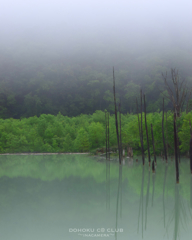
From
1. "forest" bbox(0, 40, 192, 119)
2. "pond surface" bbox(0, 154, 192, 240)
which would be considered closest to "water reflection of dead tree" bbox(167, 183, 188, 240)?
"pond surface" bbox(0, 154, 192, 240)

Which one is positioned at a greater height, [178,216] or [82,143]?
[82,143]

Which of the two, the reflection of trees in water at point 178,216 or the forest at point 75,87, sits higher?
the forest at point 75,87

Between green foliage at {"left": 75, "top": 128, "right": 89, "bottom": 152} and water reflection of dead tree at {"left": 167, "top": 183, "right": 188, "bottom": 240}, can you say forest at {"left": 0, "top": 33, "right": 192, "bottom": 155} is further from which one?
water reflection of dead tree at {"left": 167, "top": 183, "right": 188, "bottom": 240}

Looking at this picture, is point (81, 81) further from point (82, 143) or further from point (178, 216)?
point (178, 216)

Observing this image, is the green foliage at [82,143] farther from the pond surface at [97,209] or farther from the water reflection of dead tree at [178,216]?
the water reflection of dead tree at [178,216]

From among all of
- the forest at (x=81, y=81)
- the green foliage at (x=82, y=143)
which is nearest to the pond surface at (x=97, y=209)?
the green foliage at (x=82, y=143)

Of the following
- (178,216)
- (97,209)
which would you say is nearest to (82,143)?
(97,209)

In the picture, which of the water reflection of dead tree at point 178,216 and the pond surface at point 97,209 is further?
the water reflection of dead tree at point 178,216

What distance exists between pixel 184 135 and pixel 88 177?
9.81 metres

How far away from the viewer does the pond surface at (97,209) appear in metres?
8.55

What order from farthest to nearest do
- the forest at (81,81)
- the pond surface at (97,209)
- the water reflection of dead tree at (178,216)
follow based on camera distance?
the forest at (81,81) < the water reflection of dead tree at (178,216) < the pond surface at (97,209)

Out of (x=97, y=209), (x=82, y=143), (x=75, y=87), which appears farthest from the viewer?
(x=75, y=87)

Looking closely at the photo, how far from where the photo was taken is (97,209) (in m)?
11.0

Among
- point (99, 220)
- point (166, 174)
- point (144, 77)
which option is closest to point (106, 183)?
point (166, 174)
